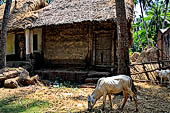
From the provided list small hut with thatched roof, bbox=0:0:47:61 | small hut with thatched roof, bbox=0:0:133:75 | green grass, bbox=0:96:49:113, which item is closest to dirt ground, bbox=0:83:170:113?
green grass, bbox=0:96:49:113

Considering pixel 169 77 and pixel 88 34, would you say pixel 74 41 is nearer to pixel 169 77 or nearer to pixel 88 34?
pixel 88 34

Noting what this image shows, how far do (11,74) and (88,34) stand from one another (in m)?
4.95

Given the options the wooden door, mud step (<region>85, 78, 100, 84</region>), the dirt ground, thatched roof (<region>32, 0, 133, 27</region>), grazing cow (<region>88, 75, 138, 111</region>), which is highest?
thatched roof (<region>32, 0, 133, 27</region>)

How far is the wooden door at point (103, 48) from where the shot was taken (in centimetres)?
896

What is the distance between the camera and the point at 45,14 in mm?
10008

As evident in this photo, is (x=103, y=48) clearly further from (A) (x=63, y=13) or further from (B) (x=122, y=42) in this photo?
(A) (x=63, y=13)

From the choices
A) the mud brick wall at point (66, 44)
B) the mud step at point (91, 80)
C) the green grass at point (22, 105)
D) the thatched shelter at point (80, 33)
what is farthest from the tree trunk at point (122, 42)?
the mud brick wall at point (66, 44)

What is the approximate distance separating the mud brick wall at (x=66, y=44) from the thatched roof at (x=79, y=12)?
596 millimetres

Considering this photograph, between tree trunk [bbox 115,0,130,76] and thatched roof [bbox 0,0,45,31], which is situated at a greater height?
thatched roof [bbox 0,0,45,31]

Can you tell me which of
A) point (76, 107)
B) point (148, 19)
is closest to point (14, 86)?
point (76, 107)

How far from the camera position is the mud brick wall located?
945 centimetres

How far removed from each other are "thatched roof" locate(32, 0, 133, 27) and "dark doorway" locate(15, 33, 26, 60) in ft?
8.86

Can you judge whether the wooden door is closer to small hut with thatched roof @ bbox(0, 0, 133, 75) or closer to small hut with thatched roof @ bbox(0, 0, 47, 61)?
small hut with thatched roof @ bbox(0, 0, 133, 75)

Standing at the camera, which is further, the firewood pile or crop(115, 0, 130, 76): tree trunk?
the firewood pile
